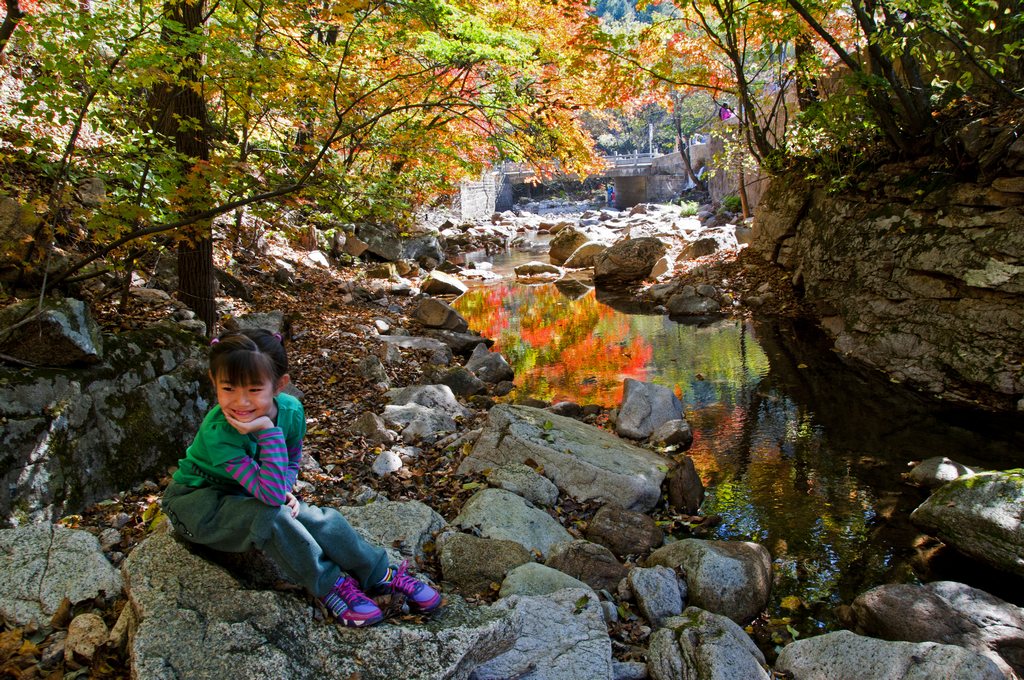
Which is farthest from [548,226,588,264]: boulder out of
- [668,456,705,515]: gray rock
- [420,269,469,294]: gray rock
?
[668,456,705,515]: gray rock

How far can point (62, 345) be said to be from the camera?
3883mm

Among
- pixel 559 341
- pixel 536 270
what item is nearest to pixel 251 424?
Result: pixel 559 341

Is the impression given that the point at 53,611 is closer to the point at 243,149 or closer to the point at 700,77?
the point at 243,149

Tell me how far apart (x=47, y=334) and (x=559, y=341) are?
7790 mm

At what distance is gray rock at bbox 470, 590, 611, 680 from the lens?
2617 millimetres

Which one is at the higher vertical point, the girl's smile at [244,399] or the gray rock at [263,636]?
the girl's smile at [244,399]

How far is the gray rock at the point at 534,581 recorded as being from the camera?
3.22 m

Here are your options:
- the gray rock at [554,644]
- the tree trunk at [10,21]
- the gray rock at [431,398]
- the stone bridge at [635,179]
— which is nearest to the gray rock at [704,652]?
the gray rock at [554,644]

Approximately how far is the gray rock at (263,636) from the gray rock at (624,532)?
1.93m

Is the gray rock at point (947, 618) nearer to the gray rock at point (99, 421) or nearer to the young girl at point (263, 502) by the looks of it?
the young girl at point (263, 502)

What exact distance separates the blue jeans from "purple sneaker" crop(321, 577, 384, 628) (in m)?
0.04

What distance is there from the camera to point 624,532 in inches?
177

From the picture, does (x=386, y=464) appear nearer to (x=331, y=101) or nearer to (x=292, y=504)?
(x=292, y=504)

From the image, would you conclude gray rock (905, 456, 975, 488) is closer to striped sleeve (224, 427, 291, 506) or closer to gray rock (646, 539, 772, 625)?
gray rock (646, 539, 772, 625)
